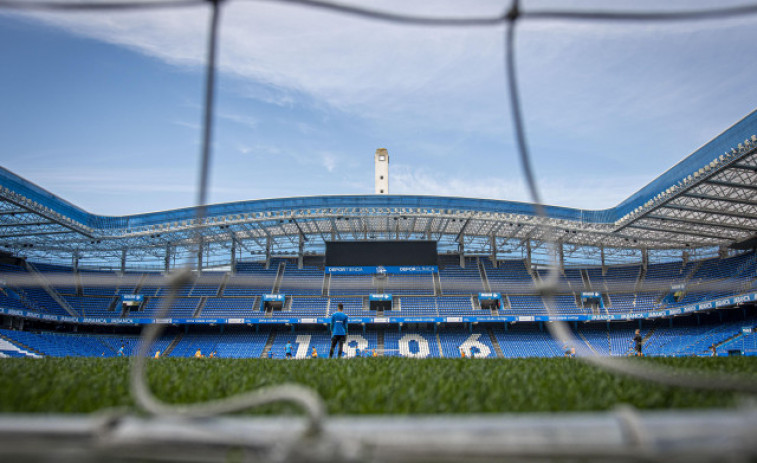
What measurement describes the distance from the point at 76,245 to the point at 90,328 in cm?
708

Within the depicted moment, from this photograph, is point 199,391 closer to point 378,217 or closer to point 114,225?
point 378,217

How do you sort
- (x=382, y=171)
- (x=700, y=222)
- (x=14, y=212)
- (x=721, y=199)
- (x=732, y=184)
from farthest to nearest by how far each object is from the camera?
(x=382, y=171) → (x=700, y=222) → (x=14, y=212) → (x=721, y=199) → (x=732, y=184)

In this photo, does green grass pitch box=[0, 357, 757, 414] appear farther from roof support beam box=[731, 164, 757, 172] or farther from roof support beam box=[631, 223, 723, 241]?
roof support beam box=[631, 223, 723, 241]

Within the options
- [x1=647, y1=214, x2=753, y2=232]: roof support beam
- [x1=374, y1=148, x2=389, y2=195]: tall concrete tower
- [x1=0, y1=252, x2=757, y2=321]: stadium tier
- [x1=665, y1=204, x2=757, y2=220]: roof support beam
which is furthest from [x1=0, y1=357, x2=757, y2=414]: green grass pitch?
[x1=374, y1=148, x2=389, y2=195]: tall concrete tower

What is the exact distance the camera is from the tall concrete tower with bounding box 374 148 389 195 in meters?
41.8

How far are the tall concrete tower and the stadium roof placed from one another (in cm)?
624

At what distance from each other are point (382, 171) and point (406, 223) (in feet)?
32.0

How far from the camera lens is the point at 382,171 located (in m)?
42.0

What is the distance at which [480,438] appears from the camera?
168cm

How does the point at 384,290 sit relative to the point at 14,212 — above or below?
below

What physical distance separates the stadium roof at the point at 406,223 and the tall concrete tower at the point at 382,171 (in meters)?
6.24

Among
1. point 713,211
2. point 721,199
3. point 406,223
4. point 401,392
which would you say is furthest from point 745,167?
point 401,392

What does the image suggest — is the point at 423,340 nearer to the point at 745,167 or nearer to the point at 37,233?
the point at 745,167

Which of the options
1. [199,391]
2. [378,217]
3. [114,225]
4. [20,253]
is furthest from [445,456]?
[20,253]
